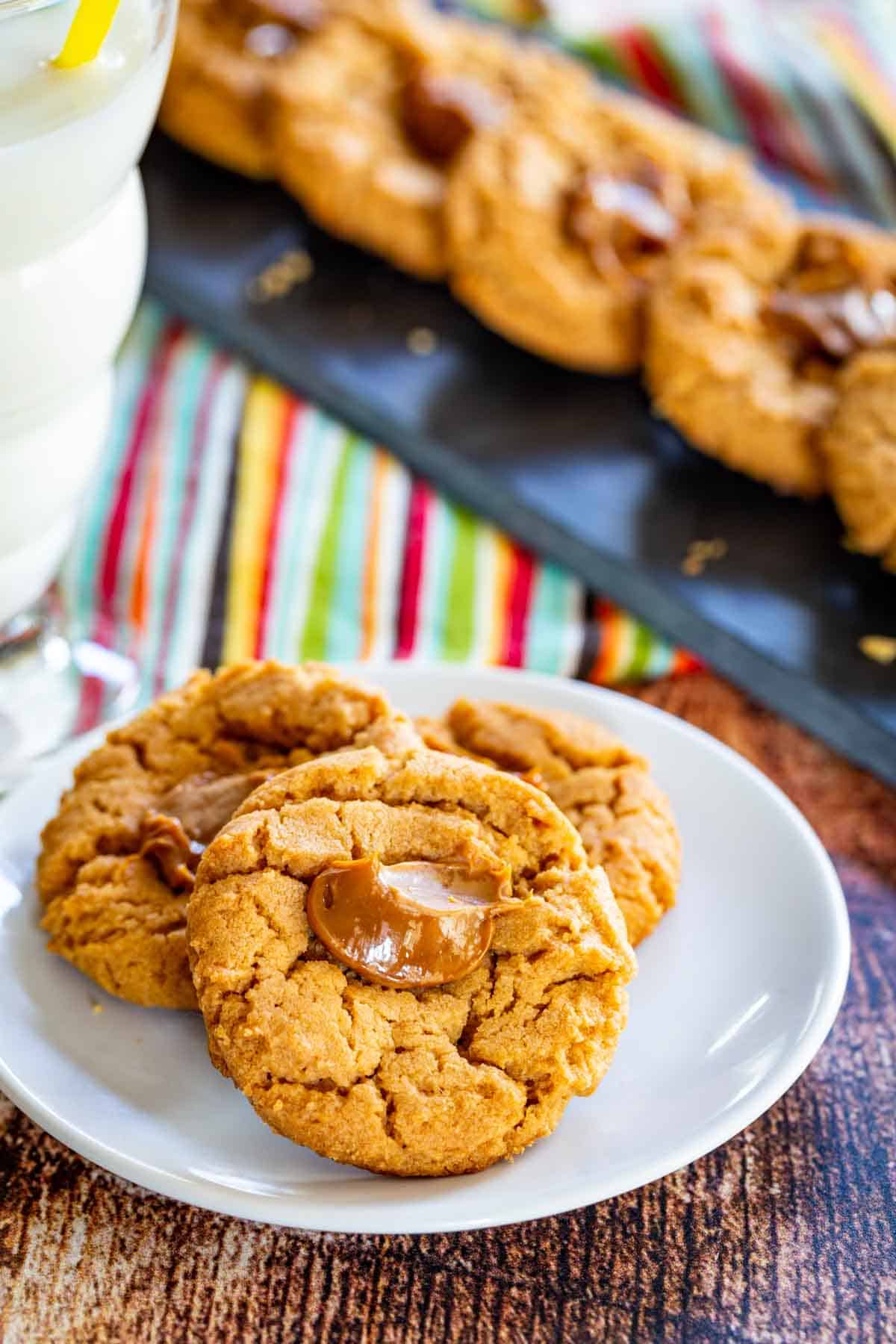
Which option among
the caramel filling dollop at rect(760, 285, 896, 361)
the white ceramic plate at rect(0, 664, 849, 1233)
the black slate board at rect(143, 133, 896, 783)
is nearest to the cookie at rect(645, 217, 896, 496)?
the caramel filling dollop at rect(760, 285, 896, 361)

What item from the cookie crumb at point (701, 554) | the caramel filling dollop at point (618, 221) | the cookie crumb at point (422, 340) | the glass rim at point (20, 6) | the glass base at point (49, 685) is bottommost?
the glass base at point (49, 685)

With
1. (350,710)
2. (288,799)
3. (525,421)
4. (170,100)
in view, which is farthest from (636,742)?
(170,100)

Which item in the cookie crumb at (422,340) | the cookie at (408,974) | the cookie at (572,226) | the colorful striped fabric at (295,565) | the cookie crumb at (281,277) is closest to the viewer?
the cookie at (408,974)

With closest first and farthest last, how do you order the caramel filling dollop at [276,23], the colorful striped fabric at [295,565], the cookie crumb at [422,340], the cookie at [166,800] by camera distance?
the cookie at [166,800], the colorful striped fabric at [295,565], the cookie crumb at [422,340], the caramel filling dollop at [276,23]

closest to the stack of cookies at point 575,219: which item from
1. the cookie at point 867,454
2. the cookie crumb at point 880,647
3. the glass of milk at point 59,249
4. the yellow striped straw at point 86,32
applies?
the cookie at point 867,454

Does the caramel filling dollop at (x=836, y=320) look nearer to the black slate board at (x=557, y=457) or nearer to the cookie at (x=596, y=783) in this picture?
the black slate board at (x=557, y=457)

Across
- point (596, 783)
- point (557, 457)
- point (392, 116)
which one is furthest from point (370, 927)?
point (392, 116)

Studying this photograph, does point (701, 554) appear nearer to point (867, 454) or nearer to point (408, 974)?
point (867, 454)

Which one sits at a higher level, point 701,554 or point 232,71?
point 701,554
